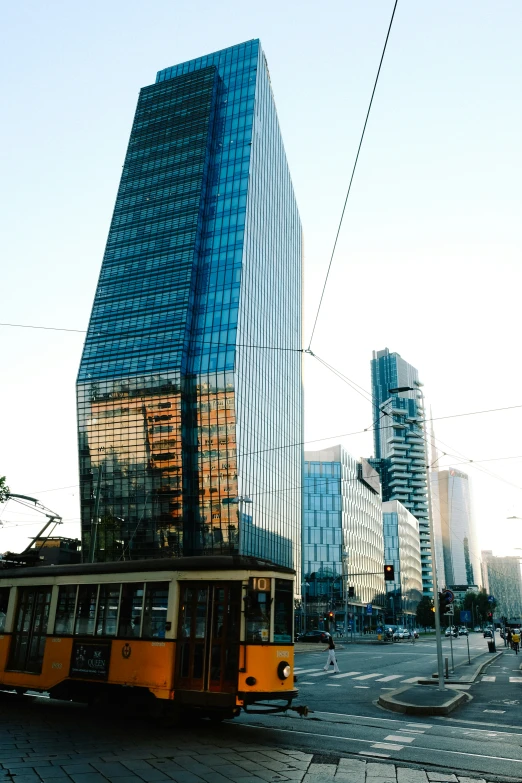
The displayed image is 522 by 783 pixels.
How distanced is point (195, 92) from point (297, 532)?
70.0 meters

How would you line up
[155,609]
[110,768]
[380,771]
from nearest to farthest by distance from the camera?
1. [110,768]
2. [380,771]
3. [155,609]

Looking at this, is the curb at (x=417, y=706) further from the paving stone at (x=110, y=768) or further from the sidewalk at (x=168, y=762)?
the paving stone at (x=110, y=768)

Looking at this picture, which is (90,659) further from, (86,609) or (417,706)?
(417,706)

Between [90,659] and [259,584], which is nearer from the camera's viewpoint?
[259,584]

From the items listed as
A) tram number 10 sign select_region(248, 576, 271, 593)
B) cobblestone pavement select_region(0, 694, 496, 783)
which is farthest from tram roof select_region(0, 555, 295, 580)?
cobblestone pavement select_region(0, 694, 496, 783)

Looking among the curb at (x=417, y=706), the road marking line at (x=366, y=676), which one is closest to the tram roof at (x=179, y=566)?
the curb at (x=417, y=706)

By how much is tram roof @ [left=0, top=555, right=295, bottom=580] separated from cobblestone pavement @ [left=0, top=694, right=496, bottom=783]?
264 cm

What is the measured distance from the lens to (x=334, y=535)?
9862 cm

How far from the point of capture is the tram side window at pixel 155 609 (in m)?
11.1

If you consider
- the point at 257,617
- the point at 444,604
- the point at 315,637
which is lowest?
the point at 315,637

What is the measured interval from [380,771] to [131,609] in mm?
5707

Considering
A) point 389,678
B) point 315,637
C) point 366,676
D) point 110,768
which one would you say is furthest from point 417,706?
point 315,637

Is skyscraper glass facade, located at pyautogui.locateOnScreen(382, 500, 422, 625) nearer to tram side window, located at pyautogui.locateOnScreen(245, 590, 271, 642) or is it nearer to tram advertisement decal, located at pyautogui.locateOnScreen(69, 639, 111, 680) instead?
tram advertisement decal, located at pyautogui.locateOnScreen(69, 639, 111, 680)

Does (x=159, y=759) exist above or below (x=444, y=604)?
below
